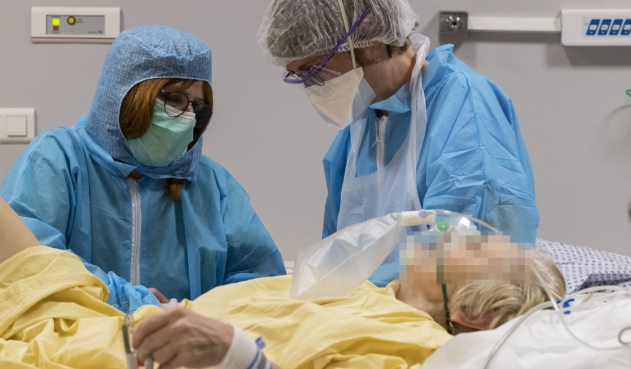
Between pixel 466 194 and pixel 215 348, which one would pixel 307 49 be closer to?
pixel 466 194

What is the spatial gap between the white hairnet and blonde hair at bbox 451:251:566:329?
77 cm

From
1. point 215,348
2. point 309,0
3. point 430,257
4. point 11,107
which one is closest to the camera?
point 215,348

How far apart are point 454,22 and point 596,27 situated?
0.55 m

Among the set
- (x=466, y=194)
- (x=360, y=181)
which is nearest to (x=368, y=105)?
(x=360, y=181)

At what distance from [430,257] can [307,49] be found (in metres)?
0.74

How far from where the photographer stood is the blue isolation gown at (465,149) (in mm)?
1845

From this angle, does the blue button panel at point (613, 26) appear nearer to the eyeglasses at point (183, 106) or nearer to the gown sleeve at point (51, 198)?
the eyeglasses at point (183, 106)

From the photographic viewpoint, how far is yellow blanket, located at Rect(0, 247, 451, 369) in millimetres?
Answer: 1447

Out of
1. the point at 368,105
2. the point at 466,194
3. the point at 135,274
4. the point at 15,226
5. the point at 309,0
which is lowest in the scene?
the point at 135,274

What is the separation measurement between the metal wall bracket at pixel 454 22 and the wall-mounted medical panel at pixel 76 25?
4.09ft

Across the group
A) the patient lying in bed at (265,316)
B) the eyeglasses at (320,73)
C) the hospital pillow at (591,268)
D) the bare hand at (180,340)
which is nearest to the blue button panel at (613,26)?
the hospital pillow at (591,268)

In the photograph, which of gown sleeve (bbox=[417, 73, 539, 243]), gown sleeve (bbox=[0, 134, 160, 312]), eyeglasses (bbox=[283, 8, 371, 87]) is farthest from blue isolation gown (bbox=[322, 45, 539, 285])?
gown sleeve (bbox=[0, 134, 160, 312])

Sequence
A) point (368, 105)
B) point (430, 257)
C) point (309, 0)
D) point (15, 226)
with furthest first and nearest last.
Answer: point (368, 105) < point (309, 0) < point (15, 226) < point (430, 257)

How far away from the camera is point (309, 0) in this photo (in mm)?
2018
